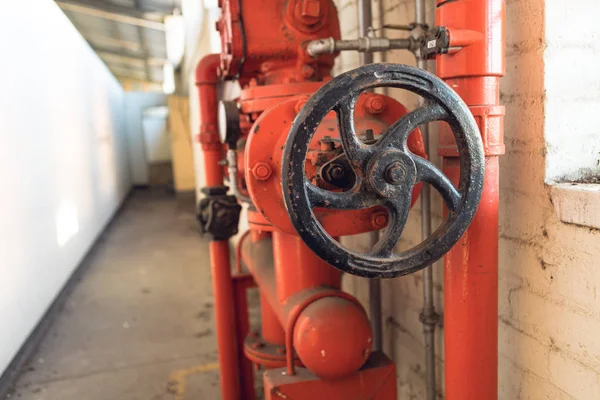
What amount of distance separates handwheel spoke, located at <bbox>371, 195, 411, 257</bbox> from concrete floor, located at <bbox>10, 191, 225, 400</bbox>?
5.24ft

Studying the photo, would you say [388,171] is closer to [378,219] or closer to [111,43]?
[378,219]

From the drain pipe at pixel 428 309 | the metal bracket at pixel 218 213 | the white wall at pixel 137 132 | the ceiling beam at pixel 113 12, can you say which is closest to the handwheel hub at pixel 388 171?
the drain pipe at pixel 428 309

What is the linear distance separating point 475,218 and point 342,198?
277 millimetres

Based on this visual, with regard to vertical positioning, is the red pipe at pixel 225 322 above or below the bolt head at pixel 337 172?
below

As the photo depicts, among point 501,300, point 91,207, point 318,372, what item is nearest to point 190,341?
point 318,372

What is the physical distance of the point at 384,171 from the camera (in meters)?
0.73

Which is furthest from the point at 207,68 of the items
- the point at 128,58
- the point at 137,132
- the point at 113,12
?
the point at 128,58

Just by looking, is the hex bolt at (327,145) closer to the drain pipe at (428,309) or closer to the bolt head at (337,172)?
the bolt head at (337,172)

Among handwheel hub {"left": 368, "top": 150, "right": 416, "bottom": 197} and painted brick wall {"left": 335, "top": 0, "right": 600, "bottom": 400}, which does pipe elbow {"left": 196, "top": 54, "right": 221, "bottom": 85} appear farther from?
handwheel hub {"left": 368, "top": 150, "right": 416, "bottom": 197}

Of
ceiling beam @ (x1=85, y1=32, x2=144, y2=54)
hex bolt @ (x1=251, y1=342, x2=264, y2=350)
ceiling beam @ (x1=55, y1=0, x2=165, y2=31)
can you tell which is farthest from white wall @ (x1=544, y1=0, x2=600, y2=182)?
ceiling beam @ (x1=85, y1=32, x2=144, y2=54)

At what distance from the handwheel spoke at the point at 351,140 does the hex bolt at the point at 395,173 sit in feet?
0.12

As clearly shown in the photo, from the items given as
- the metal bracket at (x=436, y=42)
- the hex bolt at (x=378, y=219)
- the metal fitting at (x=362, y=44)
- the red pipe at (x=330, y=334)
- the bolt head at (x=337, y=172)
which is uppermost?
the metal fitting at (x=362, y=44)

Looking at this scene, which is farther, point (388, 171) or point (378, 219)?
point (378, 219)

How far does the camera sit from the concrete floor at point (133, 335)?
221 centimetres
